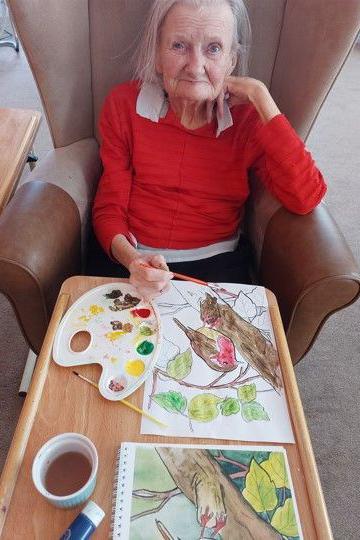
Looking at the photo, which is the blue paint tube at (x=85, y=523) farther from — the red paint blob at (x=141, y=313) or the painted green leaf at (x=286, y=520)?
the red paint blob at (x=141, y=313)

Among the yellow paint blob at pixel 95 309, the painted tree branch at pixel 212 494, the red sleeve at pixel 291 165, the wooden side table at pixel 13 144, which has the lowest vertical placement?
the painted tree branch at pixel 212 494

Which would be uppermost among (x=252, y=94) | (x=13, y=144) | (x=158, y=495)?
(x=252, y=94)

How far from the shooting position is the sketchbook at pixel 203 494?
2.00 ft

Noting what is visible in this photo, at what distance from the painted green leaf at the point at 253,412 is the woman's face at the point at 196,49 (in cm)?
71

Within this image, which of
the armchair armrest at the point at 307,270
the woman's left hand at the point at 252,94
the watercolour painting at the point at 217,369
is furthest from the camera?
the woman's left hand at the point at 252,94

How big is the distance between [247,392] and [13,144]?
962 mm

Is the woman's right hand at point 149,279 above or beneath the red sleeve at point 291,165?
beneath

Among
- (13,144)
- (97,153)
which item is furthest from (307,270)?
(13,144)

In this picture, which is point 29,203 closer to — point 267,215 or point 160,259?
point 160,259

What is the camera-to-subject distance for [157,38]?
41.5 inches

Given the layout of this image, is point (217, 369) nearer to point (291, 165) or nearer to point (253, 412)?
point (253, 412)

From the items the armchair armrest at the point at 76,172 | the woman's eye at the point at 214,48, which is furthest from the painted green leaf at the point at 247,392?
the woman's eye at the point at 214,48

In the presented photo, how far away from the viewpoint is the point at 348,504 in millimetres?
1202

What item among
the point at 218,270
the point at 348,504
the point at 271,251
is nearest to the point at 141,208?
the point at 218,270
